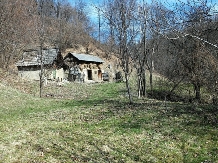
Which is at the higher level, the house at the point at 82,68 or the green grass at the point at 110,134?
the house at the point at 82,68

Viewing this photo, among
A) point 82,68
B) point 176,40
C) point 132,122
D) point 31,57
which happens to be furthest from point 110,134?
point 82,68

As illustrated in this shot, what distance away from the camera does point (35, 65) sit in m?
54.1

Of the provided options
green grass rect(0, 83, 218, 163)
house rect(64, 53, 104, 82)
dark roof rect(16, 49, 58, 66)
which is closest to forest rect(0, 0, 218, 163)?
green grass rect(0, 83, 218, 163)

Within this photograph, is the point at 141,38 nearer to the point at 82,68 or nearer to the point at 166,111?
the point at 166,111

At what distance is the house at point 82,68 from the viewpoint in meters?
64.3

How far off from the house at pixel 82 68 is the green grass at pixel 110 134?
40.2m

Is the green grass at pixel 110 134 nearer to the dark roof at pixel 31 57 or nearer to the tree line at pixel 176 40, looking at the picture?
the tree line at pixel 176 40

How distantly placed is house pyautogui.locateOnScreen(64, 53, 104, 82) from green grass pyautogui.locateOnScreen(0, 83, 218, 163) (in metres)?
40.2

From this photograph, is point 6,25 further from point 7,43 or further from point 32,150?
point 32,150

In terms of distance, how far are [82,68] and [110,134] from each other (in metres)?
50.5

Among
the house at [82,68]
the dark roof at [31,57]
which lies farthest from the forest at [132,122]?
the house at [82,68]

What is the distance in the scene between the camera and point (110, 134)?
1694 centimetres

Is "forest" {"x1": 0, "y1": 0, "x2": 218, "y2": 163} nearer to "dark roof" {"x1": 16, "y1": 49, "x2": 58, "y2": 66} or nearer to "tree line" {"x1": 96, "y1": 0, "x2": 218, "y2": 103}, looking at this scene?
"tree line" {"x1": 96, "y1": 0, "x2": 218, "y2": 103}

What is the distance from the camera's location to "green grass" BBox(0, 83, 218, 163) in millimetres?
14109
